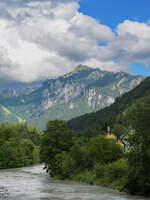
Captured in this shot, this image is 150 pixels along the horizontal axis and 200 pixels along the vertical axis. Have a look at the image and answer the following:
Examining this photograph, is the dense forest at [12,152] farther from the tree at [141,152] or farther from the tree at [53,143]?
the tree at [141,152]

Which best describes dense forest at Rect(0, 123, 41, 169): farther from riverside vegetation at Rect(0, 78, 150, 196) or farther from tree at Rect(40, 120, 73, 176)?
riverside vegetation at Rect(0, 78, 150, 196)

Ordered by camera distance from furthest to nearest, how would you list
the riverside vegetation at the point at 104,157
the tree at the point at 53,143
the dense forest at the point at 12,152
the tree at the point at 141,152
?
the dense forest at the point at 12,152 → the tree at the point at 53,143 → the riverside vegetation at the point at 104,157 → the tree at the point at 141,152

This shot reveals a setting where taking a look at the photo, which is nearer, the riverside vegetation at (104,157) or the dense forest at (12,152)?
the riverside vegetation at (104,157)

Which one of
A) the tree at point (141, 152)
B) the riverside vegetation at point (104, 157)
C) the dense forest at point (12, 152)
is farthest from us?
the dense forest at point (12, 152)

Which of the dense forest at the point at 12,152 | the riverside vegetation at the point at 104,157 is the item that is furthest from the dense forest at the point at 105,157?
the dense forest at the point at 12,152

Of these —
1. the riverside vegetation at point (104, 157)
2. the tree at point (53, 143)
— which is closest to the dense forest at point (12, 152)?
the tree at point (53, 143)

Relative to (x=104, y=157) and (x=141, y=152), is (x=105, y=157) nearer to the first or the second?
(x=104, y=157)

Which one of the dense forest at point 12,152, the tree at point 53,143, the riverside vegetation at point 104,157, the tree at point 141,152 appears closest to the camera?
the tree at point 141,152

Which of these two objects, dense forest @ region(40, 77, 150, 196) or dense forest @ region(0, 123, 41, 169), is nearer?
dense forest @ region(40, 77, 150, 196)

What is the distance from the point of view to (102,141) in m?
85.5

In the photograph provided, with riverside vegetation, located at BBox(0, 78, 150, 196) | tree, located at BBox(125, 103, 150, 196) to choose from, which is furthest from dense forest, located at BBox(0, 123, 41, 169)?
tree, located at BBox(125, 103, 150, 196)

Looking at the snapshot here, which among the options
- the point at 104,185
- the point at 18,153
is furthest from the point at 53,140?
the point at 18,153

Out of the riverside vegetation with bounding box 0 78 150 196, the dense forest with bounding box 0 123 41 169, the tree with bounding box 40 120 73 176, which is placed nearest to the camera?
the riverside vegetation with bounding box 0 78 150 196

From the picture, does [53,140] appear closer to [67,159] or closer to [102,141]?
[67,159]
